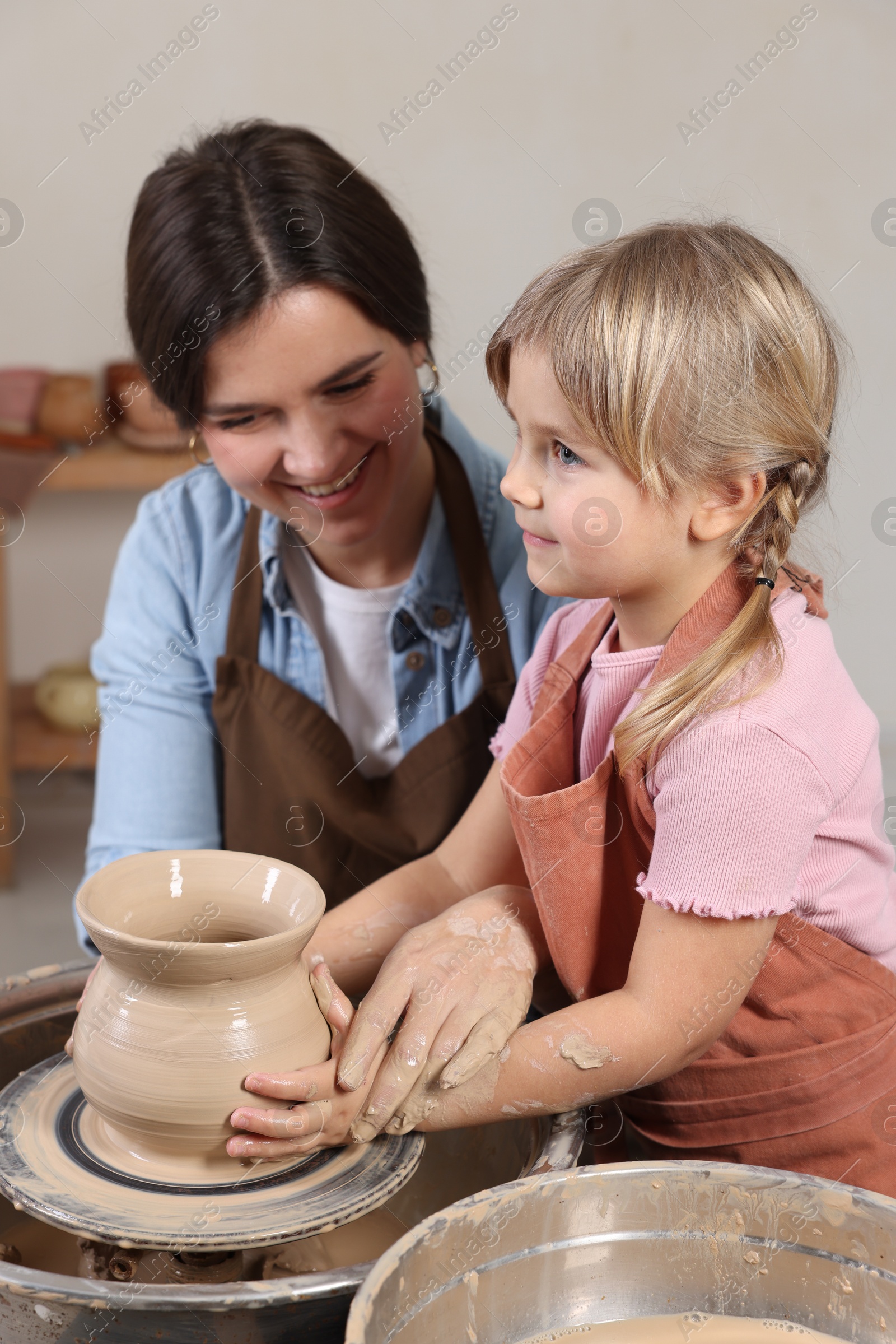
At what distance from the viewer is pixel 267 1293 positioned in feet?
2.25

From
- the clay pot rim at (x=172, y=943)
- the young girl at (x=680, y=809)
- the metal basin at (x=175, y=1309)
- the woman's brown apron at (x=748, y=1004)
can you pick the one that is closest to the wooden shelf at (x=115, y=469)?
the young girl at (x=680, y=809)

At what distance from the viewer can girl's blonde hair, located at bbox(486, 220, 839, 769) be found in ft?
2.95

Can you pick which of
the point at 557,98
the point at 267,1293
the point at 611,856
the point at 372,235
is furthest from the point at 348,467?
the point at 557,98

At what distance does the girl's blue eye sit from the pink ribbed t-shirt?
190 millimetres

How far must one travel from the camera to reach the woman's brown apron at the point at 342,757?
1.51 meters

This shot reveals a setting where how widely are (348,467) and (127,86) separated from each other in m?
2.25

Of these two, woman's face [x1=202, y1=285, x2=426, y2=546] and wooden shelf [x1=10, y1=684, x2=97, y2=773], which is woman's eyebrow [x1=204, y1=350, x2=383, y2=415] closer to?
woman's face [x1=202, y1=285, x2=426, y2=546]

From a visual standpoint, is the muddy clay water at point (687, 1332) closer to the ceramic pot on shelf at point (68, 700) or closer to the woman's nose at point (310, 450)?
the woman's nose at point (310, 450)

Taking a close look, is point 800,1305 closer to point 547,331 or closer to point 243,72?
point 547,331

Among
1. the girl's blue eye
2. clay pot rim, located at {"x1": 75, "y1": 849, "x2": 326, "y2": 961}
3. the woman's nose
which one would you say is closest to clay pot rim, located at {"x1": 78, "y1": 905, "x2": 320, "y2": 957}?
clay pot rim, located at {"x1": 75, "y1": 849, "x2": 326, "y2": 961}

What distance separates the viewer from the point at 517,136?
2.93m

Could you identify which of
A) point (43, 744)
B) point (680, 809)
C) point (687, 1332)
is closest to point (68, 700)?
point (43, 744)

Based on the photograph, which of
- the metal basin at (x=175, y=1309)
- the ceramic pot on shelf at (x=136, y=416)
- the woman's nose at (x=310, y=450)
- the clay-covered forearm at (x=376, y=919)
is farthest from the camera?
the ceramic pot on shelf at (x=136, y=416)

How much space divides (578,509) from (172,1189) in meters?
0.62
